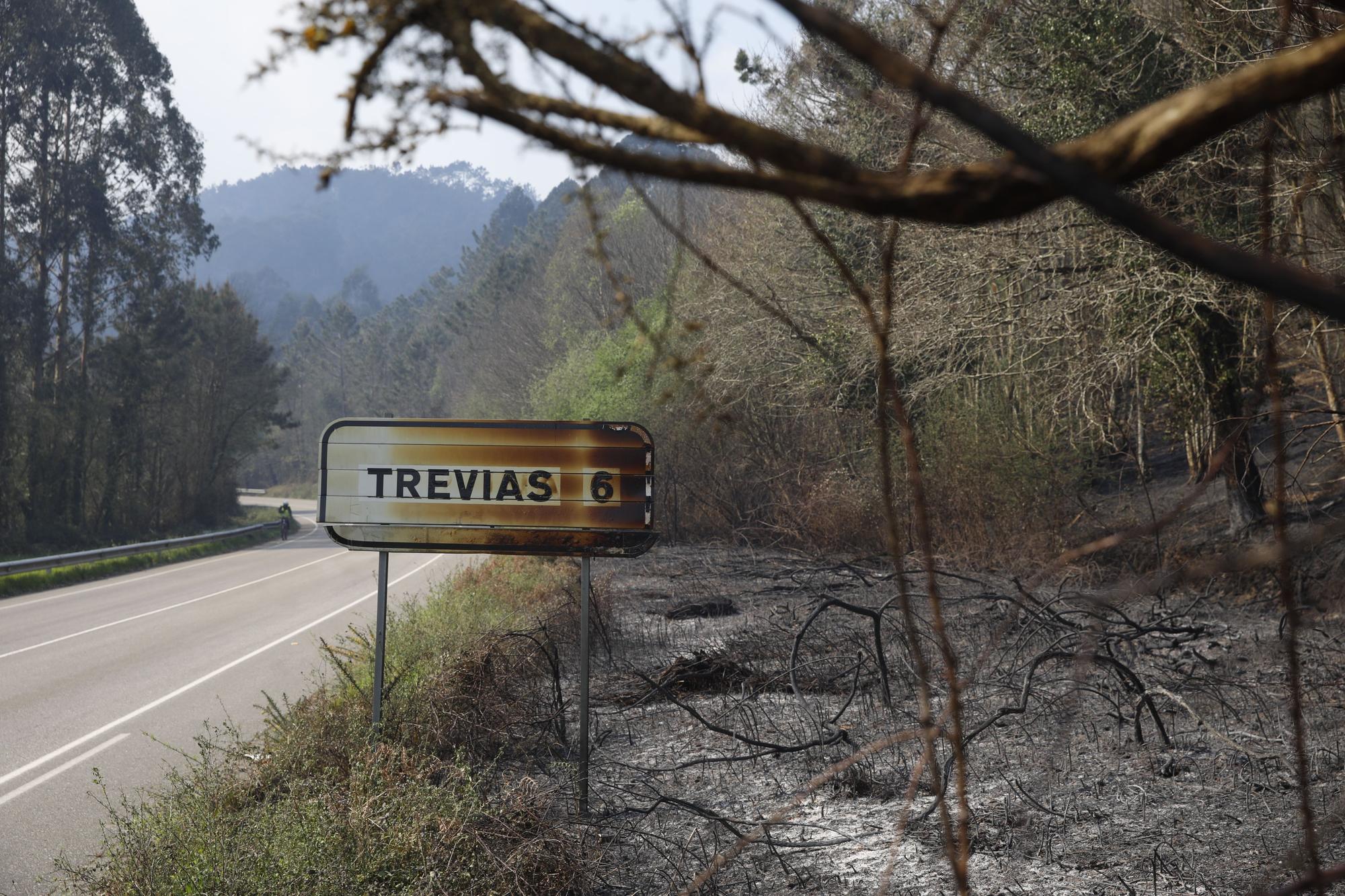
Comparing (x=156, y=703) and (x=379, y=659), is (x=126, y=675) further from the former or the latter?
(x=379, y=659)

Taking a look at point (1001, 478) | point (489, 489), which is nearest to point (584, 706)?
point (489, 489)

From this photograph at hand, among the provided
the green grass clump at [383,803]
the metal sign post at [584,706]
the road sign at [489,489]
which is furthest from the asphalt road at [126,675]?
the metal sign post at [584,706]

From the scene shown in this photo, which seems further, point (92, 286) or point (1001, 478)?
point (92, 286)

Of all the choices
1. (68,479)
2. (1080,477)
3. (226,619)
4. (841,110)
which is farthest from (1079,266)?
(68,479)

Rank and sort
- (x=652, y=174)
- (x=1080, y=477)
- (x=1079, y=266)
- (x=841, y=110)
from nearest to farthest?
(x=652, y=174) → (x=1079, y=266) → (x=1080, y=477) → (x=841, y=110)

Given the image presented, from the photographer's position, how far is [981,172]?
91 centimetres

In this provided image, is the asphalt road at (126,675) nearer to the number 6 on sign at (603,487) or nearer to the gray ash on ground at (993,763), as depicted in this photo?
the number 6 on sign at (603,487)

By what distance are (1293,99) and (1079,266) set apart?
11.4 meters

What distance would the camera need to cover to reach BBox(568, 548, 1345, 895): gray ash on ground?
4.13 metres

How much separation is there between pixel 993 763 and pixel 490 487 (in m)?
3.25

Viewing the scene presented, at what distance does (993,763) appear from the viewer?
5.43 m

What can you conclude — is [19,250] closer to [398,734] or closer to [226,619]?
[226,619]

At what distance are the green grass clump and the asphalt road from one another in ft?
1.59

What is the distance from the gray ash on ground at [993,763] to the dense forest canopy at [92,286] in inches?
1063
